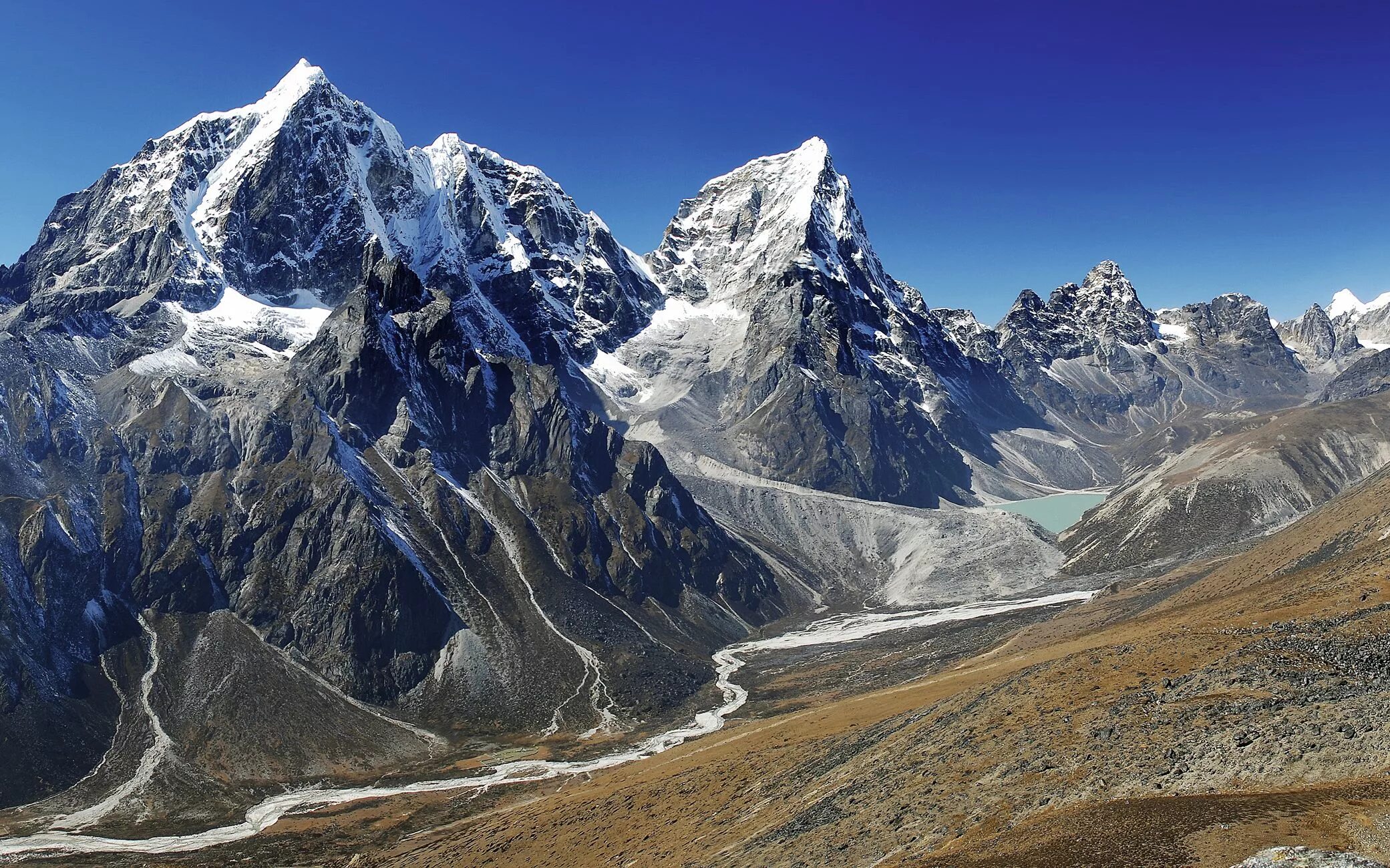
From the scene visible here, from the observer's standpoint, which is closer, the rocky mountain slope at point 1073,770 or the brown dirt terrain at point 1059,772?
the rocky mountain slope at point 1073,770

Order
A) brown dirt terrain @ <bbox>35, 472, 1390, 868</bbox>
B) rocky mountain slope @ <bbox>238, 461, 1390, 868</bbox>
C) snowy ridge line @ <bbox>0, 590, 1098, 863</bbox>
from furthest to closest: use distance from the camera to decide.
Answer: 1. snowy ridge line @ <bbox>0, 590, 1098, 863</bbox>
2. brown dirt terrain @ <bbox>35, 472, 1390, 868</bbox>
3. rocky mountain slope @ <bbox>238, 461, 1390, 868</bbox>

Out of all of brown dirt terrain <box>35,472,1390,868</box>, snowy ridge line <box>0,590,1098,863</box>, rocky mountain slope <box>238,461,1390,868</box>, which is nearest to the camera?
rocky mountain slope <box>238,461,1390,868</box>

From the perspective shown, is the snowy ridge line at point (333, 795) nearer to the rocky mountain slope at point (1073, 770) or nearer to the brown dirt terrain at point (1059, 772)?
the brown dirt terrain at point (1059, 772)

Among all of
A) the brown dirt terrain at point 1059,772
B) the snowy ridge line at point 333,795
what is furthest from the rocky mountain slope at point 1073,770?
the snowy ridge line at point 333,795

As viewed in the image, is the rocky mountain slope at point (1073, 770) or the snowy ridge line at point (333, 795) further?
the snowy ridge line at point (333, 795)

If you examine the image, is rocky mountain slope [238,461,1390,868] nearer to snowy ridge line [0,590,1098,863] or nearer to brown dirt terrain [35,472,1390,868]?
brown dirt terrain [35,472,1390,868]

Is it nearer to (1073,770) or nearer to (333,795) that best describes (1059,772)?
(1073,770)

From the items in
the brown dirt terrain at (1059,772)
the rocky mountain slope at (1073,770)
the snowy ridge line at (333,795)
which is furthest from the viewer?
the snowy ridge line at (333,795)

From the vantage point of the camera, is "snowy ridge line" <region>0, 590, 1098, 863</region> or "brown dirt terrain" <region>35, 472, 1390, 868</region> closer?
"brown dirt terrain" <region>35, 472, 1390, 868</region>

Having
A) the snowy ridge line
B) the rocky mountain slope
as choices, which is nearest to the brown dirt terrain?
the rocky mountain slope

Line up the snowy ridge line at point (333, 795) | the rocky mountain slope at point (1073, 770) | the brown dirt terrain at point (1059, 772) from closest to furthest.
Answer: the rocky mountain slope at point (1073, 770) < the brown dirt terrain at point (1059, 772) < the snowy ridge line at point (333, 795)

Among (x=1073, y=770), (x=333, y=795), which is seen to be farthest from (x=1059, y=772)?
(x=333, y=795)

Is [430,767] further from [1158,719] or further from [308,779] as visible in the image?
[1158,719]
